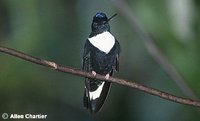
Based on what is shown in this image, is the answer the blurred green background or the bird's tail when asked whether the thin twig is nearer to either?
the blurred green background

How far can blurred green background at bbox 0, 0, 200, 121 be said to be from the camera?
1275 mm

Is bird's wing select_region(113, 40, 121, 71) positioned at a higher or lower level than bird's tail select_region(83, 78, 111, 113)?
higher

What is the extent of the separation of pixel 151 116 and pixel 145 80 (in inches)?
5.1

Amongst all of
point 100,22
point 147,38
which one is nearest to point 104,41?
point 100,22

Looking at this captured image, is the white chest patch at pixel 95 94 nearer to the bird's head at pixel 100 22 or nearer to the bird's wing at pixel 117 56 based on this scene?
the bird's wing at pixel 117 56

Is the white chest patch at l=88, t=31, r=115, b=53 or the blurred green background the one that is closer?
the blurred green background

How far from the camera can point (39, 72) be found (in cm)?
167

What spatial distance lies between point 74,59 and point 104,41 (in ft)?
0.76

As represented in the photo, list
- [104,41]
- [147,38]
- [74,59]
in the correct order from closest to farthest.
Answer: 1. [147,38]
2. [104,41]
3. [74,59]

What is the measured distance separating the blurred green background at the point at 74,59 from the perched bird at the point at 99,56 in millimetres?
66

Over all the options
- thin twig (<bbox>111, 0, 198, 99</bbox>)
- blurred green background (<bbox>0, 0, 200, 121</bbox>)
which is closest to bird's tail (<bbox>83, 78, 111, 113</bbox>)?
blurred green background (<bbox>0, 0, 200, 121</bbox>)

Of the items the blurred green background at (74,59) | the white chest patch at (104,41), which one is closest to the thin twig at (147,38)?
the blurred green background at (74,59)

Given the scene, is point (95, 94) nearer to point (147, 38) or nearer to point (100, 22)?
point (100, 22)

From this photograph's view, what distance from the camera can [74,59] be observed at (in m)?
1.60
